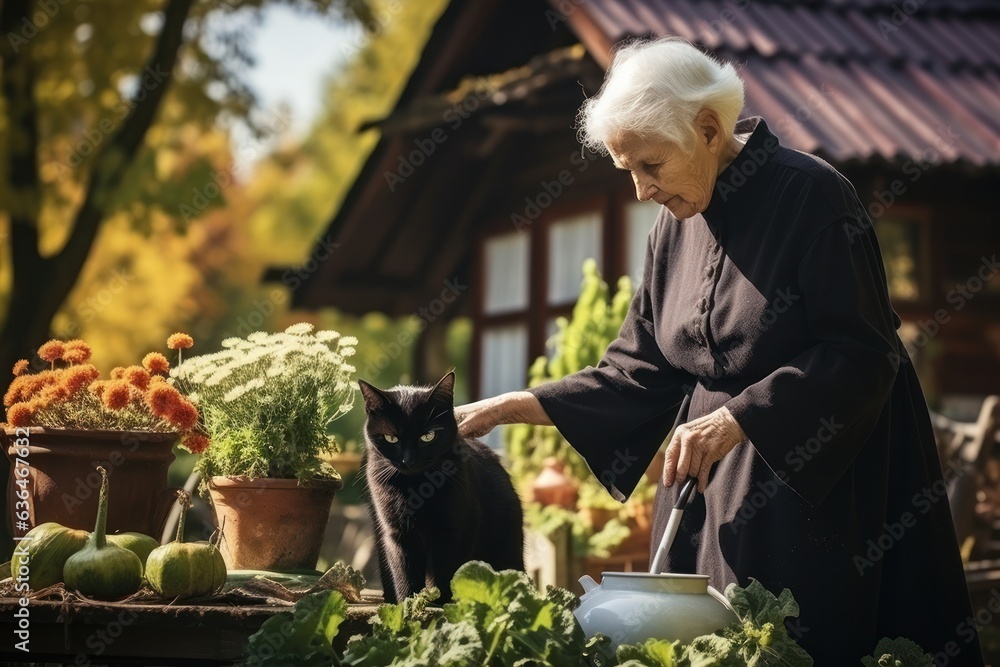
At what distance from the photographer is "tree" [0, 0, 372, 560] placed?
8.65 metres

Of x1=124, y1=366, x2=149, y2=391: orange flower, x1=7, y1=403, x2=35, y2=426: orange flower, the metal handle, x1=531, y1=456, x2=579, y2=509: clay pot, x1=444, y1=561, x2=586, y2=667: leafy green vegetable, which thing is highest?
x1=124, y1=366, x2=149, y2=391: orange flower

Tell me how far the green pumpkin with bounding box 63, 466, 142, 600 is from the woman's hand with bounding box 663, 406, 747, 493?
1.21 m

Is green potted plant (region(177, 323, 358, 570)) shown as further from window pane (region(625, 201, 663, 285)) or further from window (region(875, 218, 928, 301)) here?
window (region(875, 218, 928, 301))

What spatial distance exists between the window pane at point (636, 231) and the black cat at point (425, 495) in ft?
14.9

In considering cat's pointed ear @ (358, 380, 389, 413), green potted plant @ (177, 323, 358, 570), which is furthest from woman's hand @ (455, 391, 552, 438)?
green potted plant @ (177, 323, 358, 570)

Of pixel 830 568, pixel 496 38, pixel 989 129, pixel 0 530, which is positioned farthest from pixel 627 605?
pixel 496 38

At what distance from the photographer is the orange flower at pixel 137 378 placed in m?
2.89

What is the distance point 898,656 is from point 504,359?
7.67 meters

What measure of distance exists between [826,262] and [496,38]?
726 cm

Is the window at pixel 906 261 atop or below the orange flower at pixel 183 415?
atop

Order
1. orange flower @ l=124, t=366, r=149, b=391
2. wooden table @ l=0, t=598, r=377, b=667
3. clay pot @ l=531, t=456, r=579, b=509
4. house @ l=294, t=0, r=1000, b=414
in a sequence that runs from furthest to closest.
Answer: house @ l=294, t=0, r=1000, b=414 < clay pot @ l=531, t=456, r=579, b=509 < orange flower @ l=124, t=366, r=149, b=391 < wooden table @ l=0, t=598, r=377, b=667

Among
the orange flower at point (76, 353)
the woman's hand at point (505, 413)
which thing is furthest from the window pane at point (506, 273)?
the orange flower at point (76, 353)

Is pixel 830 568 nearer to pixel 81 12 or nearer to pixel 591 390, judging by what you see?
pixel 591 390

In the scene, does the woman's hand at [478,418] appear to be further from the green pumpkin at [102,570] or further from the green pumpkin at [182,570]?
the green pumpkin at [102,570]
